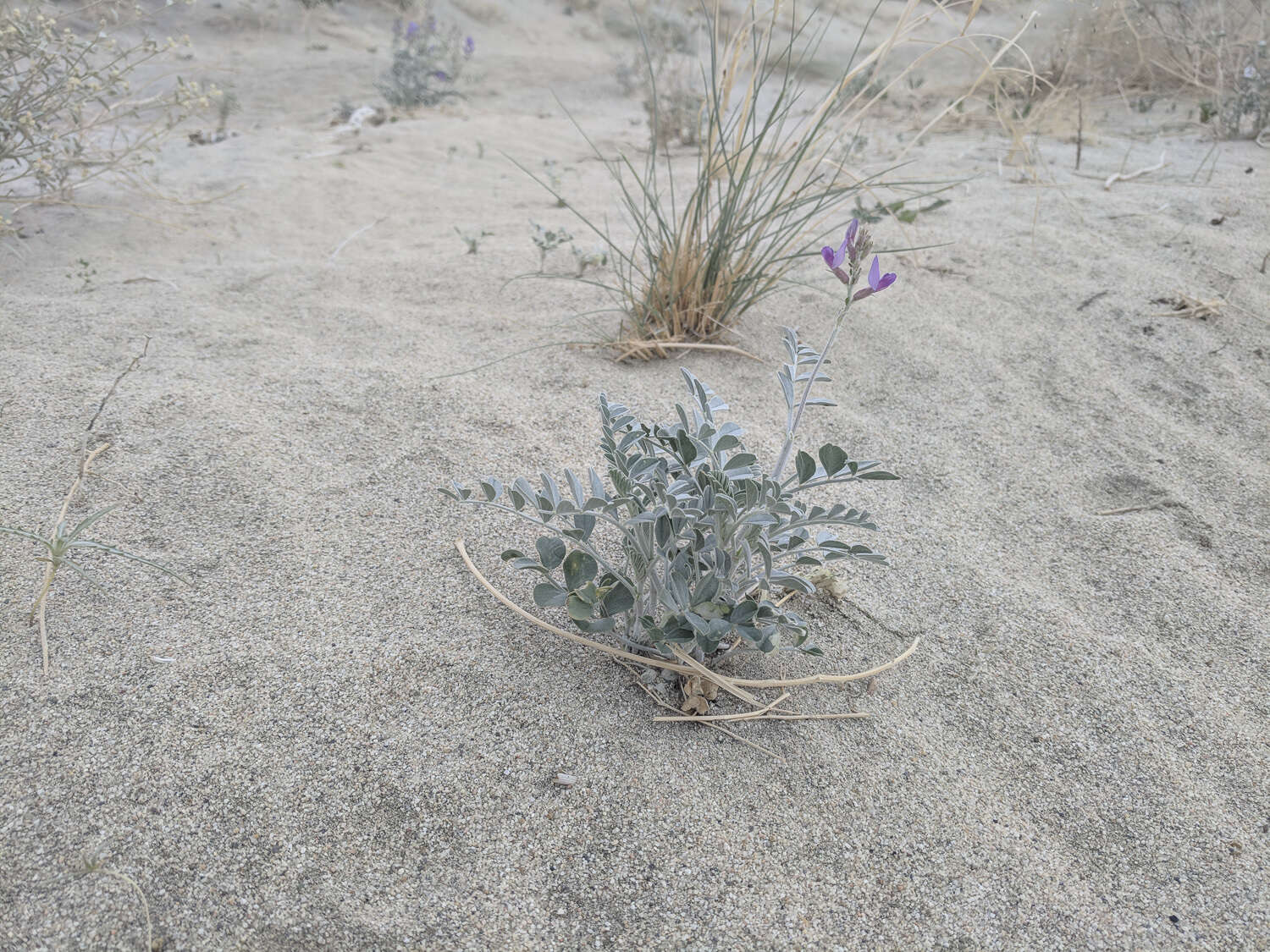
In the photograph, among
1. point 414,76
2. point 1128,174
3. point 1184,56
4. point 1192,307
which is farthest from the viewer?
point 414,76

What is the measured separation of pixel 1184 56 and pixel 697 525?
204 inches

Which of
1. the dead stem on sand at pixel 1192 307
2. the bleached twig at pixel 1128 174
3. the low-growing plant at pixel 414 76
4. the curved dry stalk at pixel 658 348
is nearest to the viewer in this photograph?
the curved dry stalk at pixel 658 348

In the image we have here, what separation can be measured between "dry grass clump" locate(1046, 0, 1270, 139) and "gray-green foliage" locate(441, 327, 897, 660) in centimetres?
367

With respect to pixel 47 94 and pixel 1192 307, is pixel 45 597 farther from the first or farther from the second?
pixel 1192 307

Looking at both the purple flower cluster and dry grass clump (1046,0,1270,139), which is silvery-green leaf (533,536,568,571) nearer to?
the purple flower cluster

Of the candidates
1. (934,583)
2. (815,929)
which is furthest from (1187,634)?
(815,929)

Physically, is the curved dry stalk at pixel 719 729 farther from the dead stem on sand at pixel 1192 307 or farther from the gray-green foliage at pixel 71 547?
the dead stem on sand at pixel 1192 307

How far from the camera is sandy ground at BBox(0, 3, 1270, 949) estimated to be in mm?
1030

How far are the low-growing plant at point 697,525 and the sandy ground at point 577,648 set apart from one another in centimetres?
15

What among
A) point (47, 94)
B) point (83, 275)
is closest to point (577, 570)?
point (83, 275)

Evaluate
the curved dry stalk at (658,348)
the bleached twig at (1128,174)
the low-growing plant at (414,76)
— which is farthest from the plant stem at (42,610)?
the low-growing plant at (414,76)

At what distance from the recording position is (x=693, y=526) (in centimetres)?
120

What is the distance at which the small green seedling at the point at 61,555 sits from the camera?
48.1 inches

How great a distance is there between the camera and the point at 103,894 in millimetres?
966
